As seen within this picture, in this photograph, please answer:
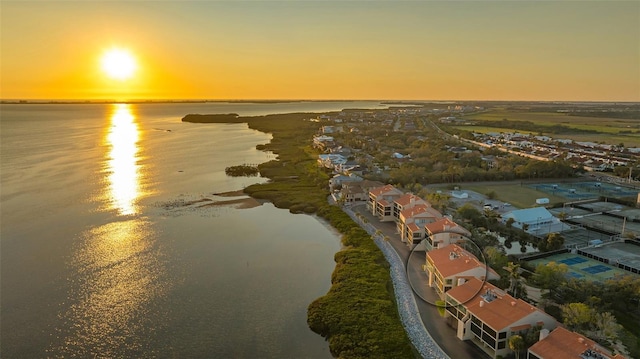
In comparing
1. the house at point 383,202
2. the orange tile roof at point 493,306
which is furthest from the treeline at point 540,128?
the orange tile roof at point 493,306

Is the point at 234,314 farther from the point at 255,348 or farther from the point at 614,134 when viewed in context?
the point at 614,134

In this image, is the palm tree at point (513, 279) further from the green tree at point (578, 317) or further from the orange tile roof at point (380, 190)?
the orange tile roof at point (380, 190)

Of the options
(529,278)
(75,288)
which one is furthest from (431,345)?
(75,288)

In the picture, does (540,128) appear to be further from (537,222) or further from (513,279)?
(513,279)

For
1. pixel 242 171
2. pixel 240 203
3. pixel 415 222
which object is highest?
pixel 415 222

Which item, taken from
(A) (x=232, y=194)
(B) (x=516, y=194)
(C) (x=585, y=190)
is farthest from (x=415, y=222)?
(C) (x=585, y=190)

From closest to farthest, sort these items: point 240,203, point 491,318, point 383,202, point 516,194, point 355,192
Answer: point 491,318 → point 383,202 → point 355,192 → point 240,203 → point 516,194
